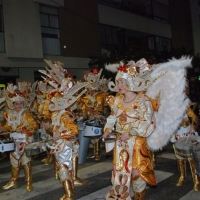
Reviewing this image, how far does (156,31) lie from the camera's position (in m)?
23.2

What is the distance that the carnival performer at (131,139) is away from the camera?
12.5ft

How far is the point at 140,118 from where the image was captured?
12.6ft

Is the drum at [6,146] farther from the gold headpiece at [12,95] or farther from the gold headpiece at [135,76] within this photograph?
the gold headpiece at [135,76]

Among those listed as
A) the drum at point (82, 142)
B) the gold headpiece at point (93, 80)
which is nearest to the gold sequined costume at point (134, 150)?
the drum at point (82, 142)

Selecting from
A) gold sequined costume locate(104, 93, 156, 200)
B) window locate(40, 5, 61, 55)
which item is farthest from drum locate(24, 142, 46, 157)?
window locate(40, 5, 61, 55)

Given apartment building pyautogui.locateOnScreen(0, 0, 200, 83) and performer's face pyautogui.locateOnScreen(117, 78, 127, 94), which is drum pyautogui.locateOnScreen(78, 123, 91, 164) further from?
apartment building pyautogui.locateOnScreen(0, 0, 200, 83)

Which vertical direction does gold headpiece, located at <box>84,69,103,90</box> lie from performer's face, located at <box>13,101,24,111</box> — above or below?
above

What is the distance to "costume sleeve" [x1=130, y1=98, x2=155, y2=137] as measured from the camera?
3.77 metres

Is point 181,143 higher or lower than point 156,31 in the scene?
lower

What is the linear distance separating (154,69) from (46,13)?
44.2ft

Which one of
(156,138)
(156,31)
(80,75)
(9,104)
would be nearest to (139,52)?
(80,75)

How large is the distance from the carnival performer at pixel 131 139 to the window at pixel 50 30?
1289 cm

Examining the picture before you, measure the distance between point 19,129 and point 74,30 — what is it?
13593 millimetres

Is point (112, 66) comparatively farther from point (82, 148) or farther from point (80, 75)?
point (80, 75)
